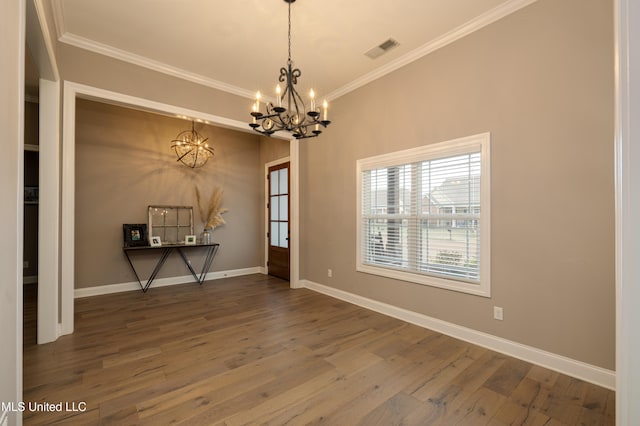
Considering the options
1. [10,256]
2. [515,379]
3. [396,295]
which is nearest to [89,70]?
[10,256]

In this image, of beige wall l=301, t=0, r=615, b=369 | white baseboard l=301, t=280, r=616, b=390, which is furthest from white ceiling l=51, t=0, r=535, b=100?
white baseboard l=301, t=280, r=616, b=390

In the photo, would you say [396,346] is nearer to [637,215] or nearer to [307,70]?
[637,215]

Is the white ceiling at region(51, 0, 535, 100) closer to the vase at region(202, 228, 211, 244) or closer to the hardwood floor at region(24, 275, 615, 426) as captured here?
the vase at region(202, 228, 211, 244)

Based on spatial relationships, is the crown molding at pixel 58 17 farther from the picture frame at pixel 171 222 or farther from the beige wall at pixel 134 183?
the picture frame at pixel 171 222

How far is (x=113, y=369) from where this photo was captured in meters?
2.42

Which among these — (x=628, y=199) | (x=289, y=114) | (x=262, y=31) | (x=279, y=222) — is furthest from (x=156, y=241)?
(x=628, y=199)

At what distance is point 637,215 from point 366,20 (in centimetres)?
298

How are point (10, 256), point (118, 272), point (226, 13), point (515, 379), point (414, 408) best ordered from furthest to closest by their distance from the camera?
point (118, 272)
point (226, 13)
point (515, 379)
point (414, 408)
point (10, 256)

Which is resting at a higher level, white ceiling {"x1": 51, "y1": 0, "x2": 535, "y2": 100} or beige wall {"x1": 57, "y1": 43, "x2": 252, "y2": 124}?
white ceiling {"x1": 51, "y1": 0, "x2": 535, "y2": 100}

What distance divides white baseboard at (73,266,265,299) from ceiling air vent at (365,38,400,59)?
4.68m

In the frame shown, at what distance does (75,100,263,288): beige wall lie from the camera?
4.64 metres

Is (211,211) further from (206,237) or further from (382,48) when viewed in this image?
(382,48)

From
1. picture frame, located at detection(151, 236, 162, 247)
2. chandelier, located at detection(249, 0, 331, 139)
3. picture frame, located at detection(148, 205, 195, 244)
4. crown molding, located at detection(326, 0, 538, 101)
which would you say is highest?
crown molding, located at detection(326, 0, 538, 101)

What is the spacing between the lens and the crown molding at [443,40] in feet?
8.87
